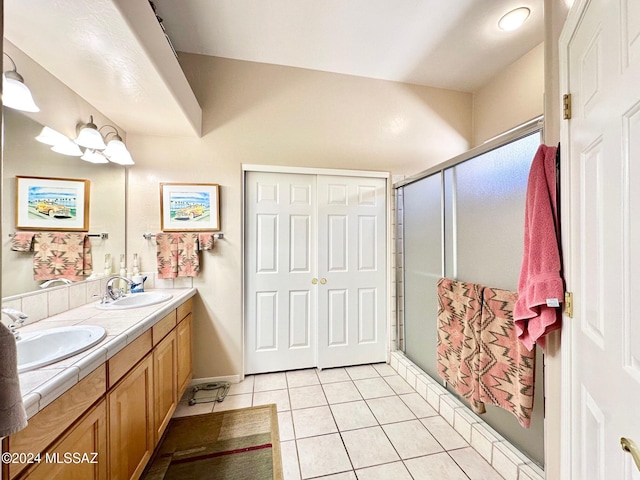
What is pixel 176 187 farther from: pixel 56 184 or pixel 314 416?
pixel 314 416

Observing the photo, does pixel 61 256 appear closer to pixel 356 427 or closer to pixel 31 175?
pixel 31 175

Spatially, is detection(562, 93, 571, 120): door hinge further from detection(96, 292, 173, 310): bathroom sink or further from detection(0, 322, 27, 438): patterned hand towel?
detection(96, 292, 173, 310): bathroom sink

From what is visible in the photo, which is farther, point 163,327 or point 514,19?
point 514,19

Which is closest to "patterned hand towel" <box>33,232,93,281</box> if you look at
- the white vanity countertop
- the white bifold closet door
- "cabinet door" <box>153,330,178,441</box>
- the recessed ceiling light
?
the white vanity countertop

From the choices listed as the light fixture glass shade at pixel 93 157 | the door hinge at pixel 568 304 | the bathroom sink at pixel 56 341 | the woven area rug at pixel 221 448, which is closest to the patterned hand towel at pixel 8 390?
the bathroom sink at pixel 56 341

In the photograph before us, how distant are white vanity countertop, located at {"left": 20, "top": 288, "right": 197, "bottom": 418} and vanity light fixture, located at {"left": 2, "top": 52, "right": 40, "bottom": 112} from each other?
3.61 ft

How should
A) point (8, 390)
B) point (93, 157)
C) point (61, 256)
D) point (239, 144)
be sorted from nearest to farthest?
1. point (8, 390)
2. point (61, 256)
3. point (93, 157)
4. point (239, 144)

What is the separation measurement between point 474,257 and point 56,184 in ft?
8.77

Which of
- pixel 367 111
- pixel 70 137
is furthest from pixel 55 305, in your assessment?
pixel 367 111

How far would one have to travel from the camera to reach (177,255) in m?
2.29

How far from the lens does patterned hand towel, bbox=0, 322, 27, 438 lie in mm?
548

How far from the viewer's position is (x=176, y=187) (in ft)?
7.64

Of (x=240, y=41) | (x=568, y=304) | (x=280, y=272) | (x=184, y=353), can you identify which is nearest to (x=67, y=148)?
(x=240, y=41)

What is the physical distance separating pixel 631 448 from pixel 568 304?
0.48 metres
